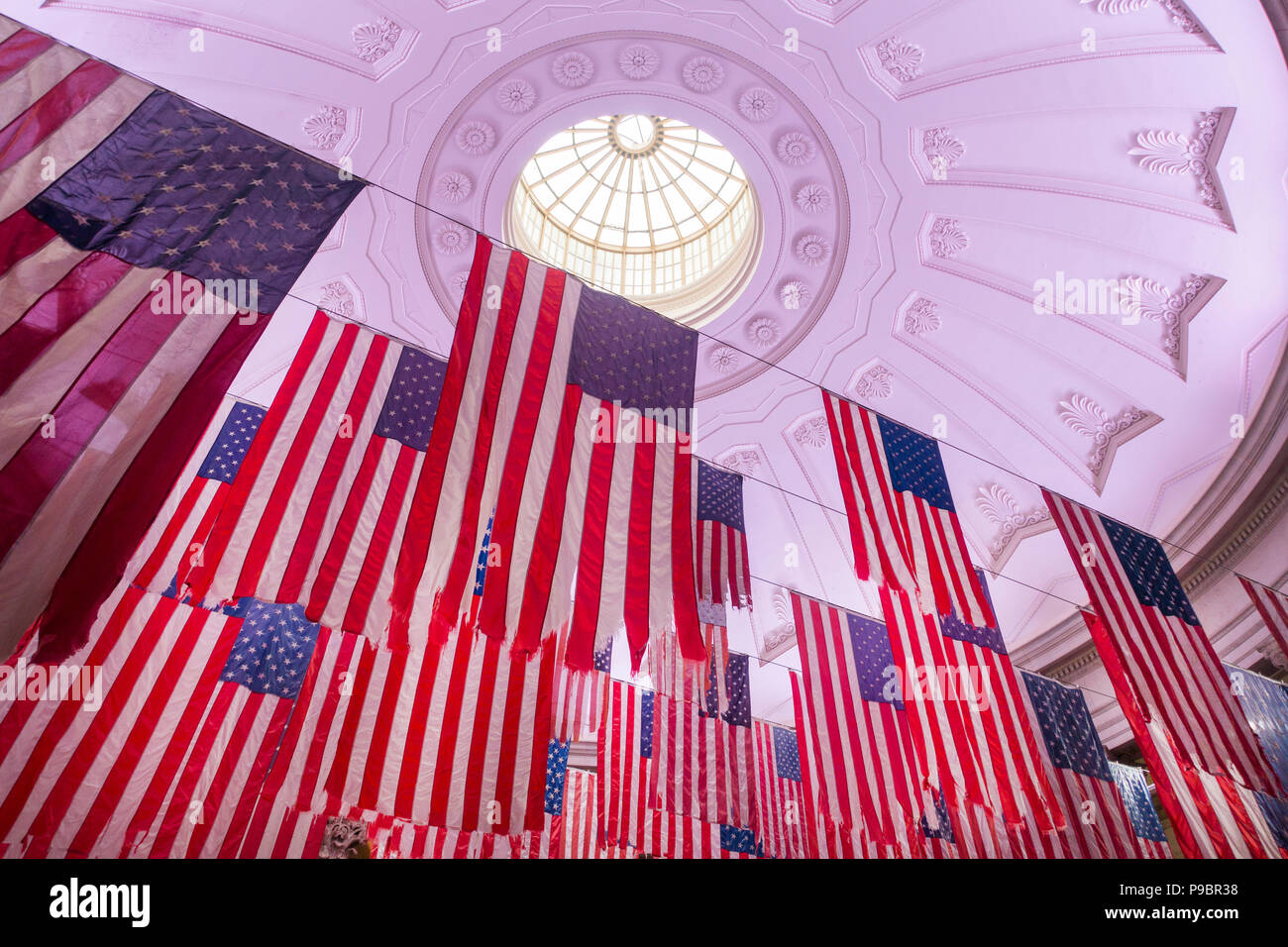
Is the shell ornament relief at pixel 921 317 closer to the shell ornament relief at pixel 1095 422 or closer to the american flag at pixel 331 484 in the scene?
the shell ornament relief at pixel 1095 422

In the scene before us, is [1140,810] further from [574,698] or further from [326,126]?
[326,126]

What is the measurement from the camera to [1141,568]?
873cm

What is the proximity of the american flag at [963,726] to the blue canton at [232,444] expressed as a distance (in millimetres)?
7508

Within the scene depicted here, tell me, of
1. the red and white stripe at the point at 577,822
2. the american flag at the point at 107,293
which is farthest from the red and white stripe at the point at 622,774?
the american flag at the point at 107,293

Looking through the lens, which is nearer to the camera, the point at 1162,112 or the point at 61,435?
the point at 61,435

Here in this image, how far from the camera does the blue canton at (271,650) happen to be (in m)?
7.06

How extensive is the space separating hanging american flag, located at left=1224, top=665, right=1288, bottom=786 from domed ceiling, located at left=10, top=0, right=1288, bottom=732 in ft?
11.9

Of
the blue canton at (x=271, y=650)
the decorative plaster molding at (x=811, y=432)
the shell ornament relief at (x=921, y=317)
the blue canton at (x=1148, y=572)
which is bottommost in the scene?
the blue canton at (x=271, y=650)

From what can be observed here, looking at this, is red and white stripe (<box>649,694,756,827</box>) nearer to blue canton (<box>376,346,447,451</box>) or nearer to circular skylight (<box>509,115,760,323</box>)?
blue canton (<box>376,346,447,451</box>)

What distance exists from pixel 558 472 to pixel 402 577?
5.04 ft

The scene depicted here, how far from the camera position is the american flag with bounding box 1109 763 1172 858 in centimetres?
1105

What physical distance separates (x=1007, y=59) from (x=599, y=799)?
466 inches
